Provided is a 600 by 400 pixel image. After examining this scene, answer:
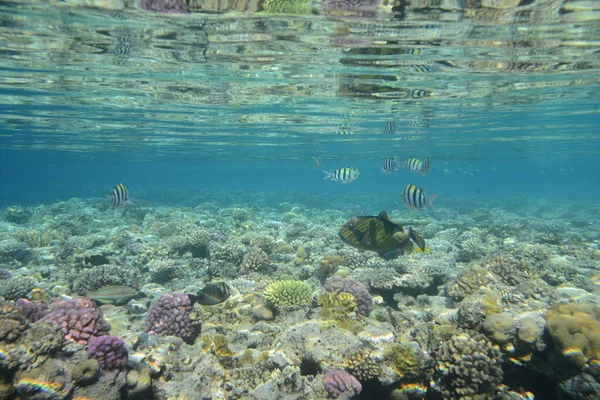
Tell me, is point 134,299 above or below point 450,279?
below

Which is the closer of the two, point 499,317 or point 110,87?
point 499,317

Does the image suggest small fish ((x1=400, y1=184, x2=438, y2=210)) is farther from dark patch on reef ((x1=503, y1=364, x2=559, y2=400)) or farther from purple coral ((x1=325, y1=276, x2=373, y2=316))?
dark patch on reef ((x1=503, y1=364, x2=559, y2=400))

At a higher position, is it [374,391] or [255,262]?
[374,391]

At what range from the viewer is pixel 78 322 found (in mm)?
4477

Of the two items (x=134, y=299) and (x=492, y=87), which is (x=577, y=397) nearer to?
(x=134, y=299)

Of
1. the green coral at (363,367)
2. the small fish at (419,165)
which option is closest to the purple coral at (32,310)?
the green coral at (363,367)

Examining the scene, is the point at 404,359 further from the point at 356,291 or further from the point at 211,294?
the point at 211,294

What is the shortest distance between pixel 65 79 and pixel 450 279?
17.7m

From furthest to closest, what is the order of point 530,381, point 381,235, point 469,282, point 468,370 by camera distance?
1. point 469,282
2. point 381,235
3. point 530,381
4. point 468,370

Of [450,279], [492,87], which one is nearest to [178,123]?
[492,87]

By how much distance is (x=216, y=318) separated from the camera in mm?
6746

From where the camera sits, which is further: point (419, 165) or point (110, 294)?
point (419, 165)

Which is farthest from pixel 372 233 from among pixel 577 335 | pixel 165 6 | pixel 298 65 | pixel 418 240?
pixel 298 65

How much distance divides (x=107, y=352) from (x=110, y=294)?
4.06 m
